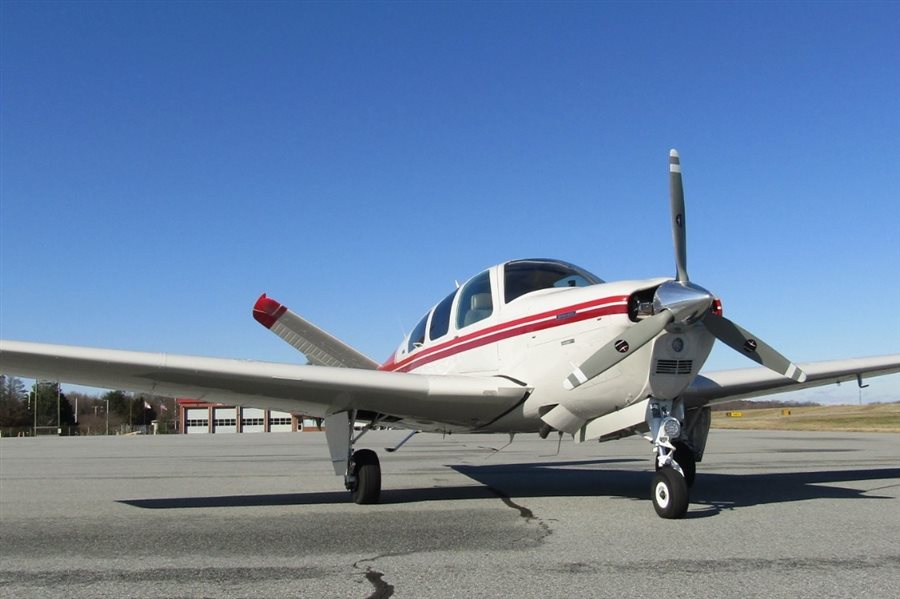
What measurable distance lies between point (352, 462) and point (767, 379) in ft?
18.0

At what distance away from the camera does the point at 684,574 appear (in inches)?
182

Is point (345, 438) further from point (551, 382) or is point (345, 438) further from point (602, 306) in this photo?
point (602, 306)

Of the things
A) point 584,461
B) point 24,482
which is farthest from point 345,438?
point 584,461

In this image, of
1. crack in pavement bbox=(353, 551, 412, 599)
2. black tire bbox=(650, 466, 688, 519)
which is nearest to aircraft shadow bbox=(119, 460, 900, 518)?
black tire bbox=(650, 466, 688, 519)

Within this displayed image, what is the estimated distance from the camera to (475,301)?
377 inches

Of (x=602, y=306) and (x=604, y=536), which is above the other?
(x=602, y=306)

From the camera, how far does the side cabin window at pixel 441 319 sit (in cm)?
1020

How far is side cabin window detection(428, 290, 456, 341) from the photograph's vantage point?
10.2m

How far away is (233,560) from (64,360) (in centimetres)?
365

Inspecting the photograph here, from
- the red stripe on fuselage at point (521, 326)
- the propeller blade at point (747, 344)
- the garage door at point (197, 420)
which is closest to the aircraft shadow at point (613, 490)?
the propeller blade at point (747, 344)

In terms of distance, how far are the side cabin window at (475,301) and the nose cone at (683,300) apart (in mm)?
2660

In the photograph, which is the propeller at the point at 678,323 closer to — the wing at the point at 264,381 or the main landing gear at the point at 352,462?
the wing at the point at 264,381

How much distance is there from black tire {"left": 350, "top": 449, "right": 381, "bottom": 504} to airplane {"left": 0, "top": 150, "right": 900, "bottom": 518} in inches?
0.6

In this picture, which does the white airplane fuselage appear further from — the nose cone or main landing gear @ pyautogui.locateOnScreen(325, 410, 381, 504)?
main landing gear @ pyautogui.locateOnScreen(325, 410, 381, 504)
